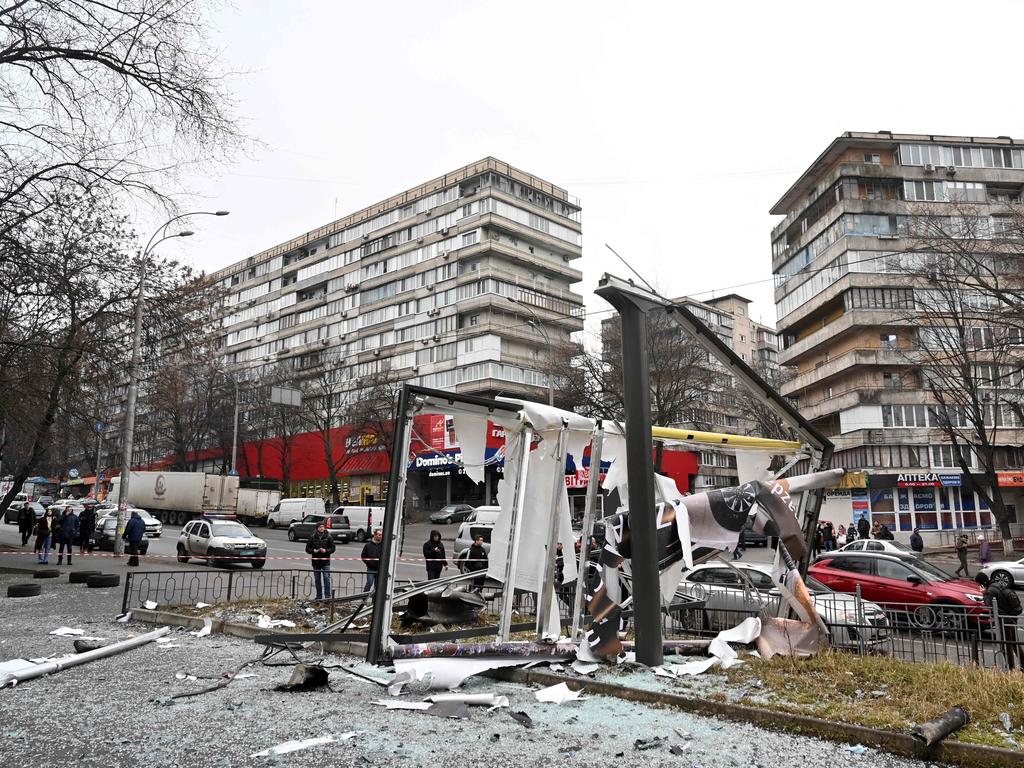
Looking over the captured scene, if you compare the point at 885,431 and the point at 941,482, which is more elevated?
the point at 885,431

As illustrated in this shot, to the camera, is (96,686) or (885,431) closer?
(96,686)

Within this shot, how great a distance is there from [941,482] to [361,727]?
47.3 m

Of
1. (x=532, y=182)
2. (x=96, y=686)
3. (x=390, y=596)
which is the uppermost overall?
(x=532, y=182)

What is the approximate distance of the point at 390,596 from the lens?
8.68m

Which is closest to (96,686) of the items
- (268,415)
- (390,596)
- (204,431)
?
(390,596)

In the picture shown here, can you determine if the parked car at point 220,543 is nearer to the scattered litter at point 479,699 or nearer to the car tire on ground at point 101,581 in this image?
the car tire on ground at point 101,581

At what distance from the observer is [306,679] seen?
26.0ft

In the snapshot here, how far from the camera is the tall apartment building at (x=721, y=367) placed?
40.9 metres

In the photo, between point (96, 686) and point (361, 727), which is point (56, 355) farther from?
point (361, 727)

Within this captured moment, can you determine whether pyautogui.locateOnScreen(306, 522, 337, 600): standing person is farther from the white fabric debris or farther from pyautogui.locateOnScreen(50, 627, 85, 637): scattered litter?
pyautogui.locateOnScreen(50, 627, 85, 637): scattered litter

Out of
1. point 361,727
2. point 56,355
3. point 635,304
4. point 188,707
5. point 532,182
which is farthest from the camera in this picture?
point 532,182

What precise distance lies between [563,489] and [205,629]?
6.41 meters

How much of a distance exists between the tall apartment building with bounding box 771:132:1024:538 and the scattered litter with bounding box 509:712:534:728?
43.1 meters

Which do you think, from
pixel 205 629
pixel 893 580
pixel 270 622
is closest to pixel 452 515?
pixel 893 580
